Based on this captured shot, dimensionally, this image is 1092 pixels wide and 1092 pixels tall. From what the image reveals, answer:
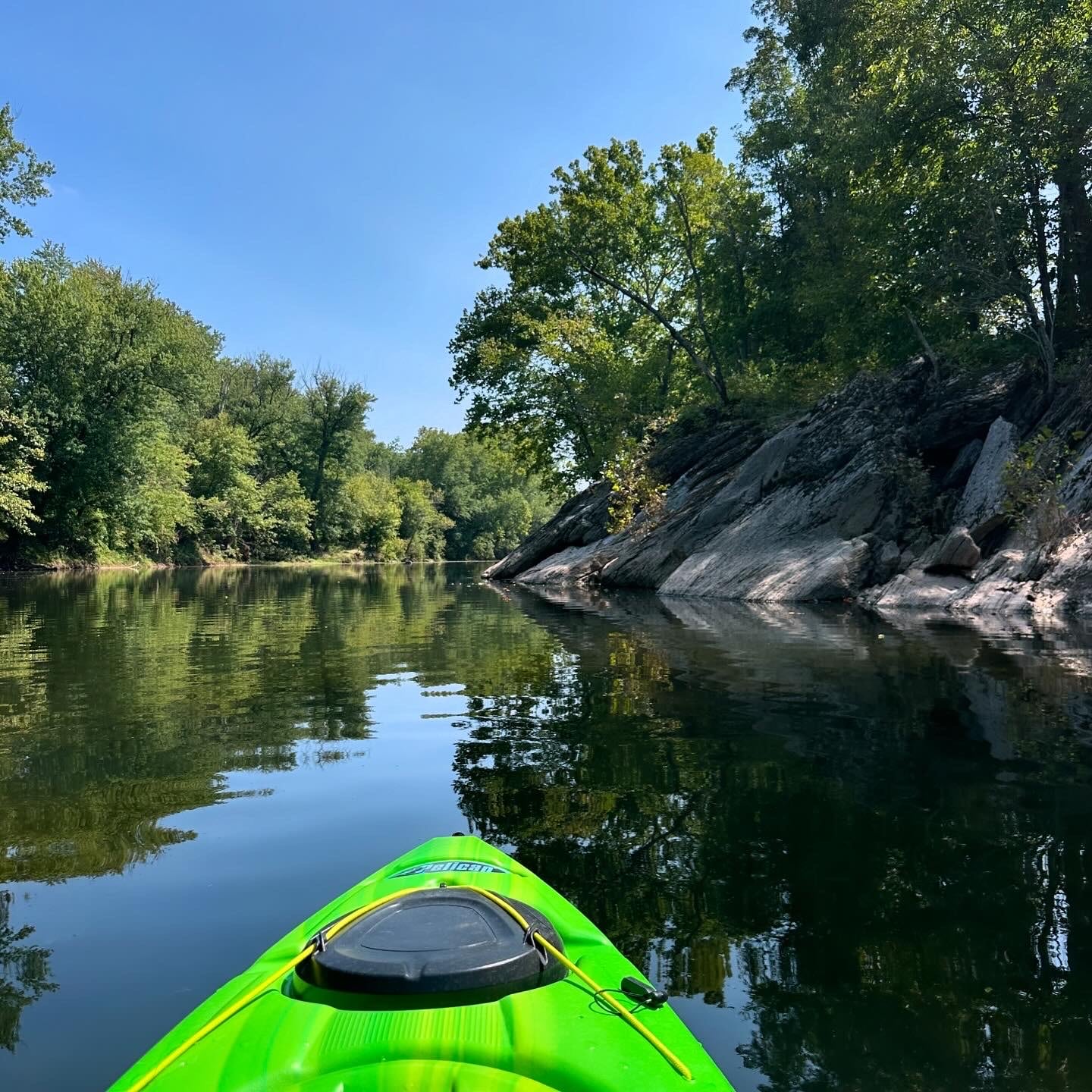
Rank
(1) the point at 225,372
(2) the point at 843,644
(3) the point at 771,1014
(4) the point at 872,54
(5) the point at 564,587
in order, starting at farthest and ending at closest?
(1) the point at 225,372, (5) the point at 564,587, (4) the point at 872,54, (2) the point at 843,644, (3) the point at 771,1014

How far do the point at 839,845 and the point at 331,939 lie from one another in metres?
3.11

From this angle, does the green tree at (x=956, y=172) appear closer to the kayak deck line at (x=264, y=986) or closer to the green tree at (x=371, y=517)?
the kayak deck line at (x=264, y=986)

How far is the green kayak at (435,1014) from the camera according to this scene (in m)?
2.01

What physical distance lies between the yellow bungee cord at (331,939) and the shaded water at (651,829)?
699 millimetres

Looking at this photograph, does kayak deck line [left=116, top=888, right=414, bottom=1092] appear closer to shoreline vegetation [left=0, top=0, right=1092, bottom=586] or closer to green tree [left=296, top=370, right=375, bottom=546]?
shoreline vegetation [left=0, top=0, right=1092, bottom=586]

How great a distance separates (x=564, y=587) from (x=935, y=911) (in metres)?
26.1

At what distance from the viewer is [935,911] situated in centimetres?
376

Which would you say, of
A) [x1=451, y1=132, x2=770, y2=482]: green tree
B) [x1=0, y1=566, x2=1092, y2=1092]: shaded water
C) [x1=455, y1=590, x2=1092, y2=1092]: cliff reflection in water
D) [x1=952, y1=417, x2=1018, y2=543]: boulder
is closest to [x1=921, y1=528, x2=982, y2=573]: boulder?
[x1=952, y1=417, x2=1018, y2=543]: boulder

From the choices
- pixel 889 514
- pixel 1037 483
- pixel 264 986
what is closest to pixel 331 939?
pixel 264 986

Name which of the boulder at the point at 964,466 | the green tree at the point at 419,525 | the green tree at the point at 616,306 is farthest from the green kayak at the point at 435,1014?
the green tree at the point at 419,525

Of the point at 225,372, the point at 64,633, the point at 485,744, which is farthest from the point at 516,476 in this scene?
the point at 485,744

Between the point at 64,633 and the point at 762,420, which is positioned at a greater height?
the point at 762,420

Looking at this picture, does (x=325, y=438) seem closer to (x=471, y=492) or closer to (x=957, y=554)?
(x=471, y=492)

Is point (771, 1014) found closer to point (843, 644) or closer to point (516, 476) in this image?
point (843, 644)
